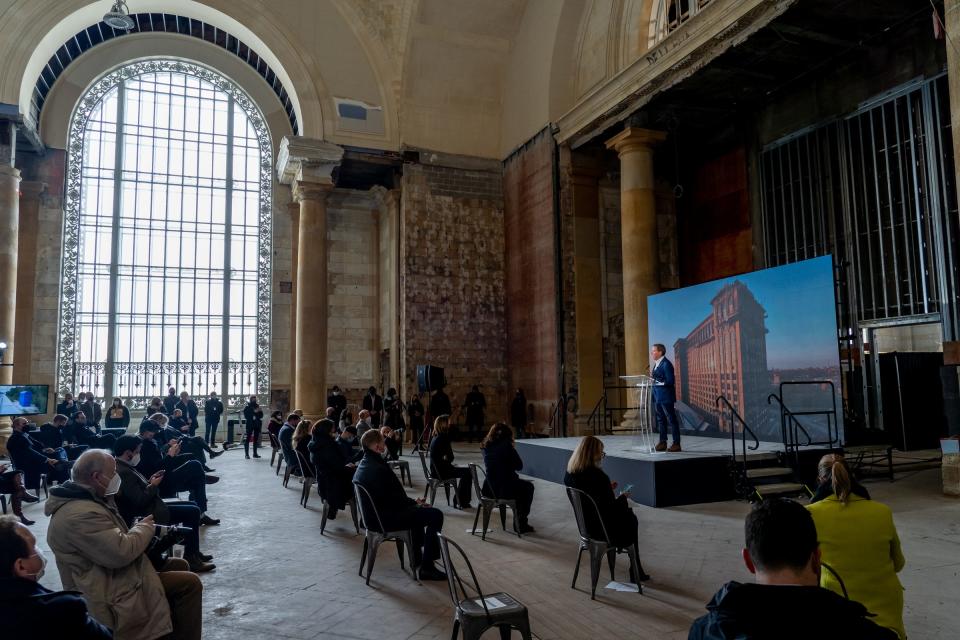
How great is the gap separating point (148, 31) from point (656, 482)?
60.0 ft

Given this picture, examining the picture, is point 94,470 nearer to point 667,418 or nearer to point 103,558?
point 103,558

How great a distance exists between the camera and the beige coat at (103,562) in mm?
3166

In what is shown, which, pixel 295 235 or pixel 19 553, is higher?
pixel 295 235

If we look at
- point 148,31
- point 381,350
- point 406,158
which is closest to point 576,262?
point 406,158

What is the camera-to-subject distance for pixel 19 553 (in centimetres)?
241

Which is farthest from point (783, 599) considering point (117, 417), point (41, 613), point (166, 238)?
point (166, 238)

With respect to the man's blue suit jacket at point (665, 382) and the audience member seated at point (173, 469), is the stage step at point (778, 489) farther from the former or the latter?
the audience member seated at point (173, 469)

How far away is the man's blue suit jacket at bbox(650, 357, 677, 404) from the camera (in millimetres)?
8875

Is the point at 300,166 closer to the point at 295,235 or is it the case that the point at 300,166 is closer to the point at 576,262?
the point at 295,235

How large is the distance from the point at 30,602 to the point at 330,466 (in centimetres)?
492

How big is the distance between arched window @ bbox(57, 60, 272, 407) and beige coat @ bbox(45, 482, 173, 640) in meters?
15.8

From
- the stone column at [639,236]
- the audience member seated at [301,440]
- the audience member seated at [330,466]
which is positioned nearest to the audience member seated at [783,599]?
the audience member seated at [330,466]

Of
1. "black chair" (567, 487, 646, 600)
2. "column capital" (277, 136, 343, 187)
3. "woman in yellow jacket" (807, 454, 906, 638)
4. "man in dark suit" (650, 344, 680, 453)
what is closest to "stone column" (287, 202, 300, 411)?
"column capital" (277, 136, 343, 187)

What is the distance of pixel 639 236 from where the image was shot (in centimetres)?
1326
